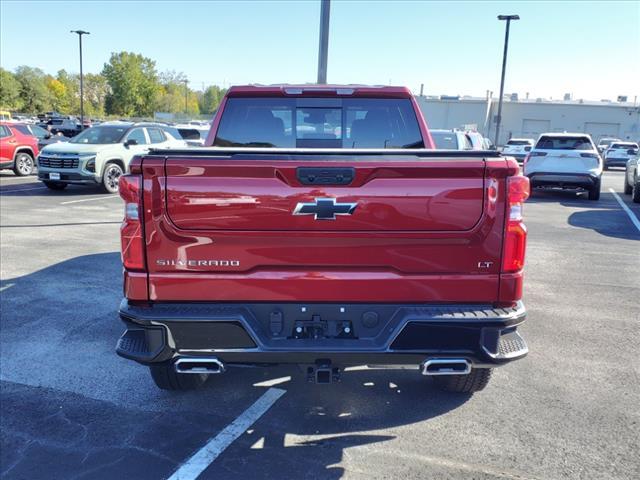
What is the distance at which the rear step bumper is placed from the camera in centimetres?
284

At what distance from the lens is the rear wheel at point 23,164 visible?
60.5ft

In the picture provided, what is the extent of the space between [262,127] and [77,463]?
2943 millimetres

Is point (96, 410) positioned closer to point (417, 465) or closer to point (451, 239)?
point (417, 465)

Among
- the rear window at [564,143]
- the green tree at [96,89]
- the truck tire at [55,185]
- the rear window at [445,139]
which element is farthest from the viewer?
the green tree at [96,89]

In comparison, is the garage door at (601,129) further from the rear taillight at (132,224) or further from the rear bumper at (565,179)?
the rear taillight at (132,224)

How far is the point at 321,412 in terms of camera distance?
3688 millimetres

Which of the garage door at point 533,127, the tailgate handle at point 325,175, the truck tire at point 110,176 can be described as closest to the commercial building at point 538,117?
the garage door at point 533,127

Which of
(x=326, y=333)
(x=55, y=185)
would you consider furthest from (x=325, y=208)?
(x=55, y=185)

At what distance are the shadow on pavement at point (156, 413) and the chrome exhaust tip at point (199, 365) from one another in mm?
381

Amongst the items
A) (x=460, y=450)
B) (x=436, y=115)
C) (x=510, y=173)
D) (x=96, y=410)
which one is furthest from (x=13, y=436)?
(x=436, y=115)

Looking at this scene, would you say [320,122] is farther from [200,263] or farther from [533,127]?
[533,127]

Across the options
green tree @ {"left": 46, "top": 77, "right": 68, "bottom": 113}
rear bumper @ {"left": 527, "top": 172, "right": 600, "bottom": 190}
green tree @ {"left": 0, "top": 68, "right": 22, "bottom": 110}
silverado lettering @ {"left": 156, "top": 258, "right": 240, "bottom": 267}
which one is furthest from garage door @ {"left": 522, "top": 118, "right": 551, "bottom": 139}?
green tree @ {"left": 46, "top": 77, "right": 68, "bottom": 113}

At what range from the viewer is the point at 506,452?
3240mm

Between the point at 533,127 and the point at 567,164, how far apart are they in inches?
2227
